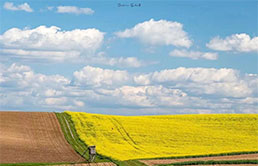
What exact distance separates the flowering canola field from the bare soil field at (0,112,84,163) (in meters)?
3.63

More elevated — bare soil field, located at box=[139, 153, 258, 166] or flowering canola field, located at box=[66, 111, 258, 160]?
flowering canola field, located at box=[66, 111, 258, 160]

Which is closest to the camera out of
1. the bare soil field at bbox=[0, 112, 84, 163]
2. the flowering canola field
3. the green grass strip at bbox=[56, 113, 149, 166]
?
the green grass strip at bbox=[56, 113, 149, 166]

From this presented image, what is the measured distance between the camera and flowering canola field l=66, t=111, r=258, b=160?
56.9 m

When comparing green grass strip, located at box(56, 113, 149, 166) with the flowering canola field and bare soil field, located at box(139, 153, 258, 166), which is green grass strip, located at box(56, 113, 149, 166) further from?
bare soil field, located at box(139, 153, 258, 166)

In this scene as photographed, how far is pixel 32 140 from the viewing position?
61594mm

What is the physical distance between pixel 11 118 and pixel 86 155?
2744 cm

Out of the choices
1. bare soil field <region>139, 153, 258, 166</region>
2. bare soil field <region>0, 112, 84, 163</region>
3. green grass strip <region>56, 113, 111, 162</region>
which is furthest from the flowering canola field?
bare soil field <region>0, 112, 84, 163</region>

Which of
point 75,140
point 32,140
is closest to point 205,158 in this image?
point 75,140

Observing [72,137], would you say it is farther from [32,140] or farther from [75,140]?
[32,140]

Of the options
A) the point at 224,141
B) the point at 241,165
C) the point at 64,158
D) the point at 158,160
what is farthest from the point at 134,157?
the point at 224,141

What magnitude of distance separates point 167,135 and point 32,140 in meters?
19.5

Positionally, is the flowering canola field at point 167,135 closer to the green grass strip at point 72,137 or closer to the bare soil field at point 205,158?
the green grass strip at point 72,137

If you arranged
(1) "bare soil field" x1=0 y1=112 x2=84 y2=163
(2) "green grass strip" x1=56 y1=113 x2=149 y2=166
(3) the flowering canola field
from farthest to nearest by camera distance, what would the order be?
(3) the flowering canola field < (1) "bare soil field" x1=0 y1=112 x2=84 y2=163 < (2) "green grass strip" x1=56 y1=113 x2=149 y2=166

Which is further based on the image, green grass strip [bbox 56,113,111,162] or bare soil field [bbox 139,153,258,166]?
green grass strip [bbox 56,113,111,162]
